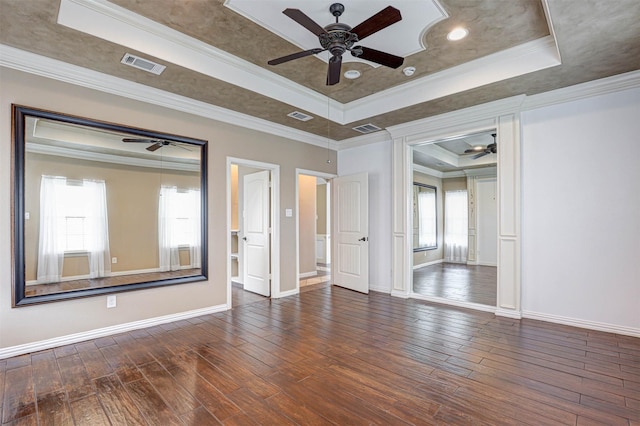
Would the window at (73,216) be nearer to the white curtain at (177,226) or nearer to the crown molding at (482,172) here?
the white curtain at (177,226)

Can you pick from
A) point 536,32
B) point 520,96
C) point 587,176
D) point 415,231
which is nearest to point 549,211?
point 587,176

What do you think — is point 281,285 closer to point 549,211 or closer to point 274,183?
point 274,183

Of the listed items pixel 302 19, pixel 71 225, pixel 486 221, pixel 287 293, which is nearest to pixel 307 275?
pixel 287 293

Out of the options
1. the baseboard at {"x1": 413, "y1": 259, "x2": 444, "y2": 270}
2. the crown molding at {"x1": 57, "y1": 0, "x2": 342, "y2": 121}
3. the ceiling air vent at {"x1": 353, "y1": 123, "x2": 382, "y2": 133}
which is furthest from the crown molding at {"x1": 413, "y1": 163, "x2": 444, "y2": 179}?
the crown molding at {"x1": 57, "y1": 0, "x2": 342, "y2": 121}

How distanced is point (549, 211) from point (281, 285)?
3.96 metres

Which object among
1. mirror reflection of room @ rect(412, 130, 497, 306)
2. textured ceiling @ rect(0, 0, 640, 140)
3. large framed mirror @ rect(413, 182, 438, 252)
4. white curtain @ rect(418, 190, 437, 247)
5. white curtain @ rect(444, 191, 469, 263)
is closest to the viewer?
textured ceiling @ rect(0, 0, 640, 140)

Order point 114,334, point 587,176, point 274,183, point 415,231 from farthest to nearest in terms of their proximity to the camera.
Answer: point 415,231
point 274,183
point 587,176
point 114,334

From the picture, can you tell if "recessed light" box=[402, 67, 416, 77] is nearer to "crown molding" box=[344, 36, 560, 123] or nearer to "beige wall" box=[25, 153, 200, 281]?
"crown molding" box=[344, 36, 560, 123]

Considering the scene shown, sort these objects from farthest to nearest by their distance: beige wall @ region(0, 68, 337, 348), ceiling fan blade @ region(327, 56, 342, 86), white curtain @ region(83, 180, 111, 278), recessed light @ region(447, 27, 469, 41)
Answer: white curtain @ region(83, 180, 111, 278), recessed light @ region(447, 27, 469, 41), beige wall @ region(0, 68, 337, 348), ceiling fan blade @ region(327, 56, 342, 86)

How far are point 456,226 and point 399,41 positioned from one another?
7064mm

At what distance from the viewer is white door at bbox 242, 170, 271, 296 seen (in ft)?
17.3

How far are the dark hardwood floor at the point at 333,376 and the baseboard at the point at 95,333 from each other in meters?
0.09

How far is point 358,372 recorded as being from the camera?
265cm

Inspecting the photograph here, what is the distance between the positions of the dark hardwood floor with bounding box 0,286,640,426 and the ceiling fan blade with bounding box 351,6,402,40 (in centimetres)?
274
